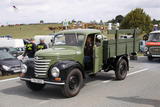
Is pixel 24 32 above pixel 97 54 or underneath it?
above

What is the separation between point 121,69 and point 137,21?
54.6 m

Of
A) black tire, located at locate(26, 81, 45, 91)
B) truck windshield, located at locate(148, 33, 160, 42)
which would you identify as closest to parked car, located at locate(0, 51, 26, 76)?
black tire, located at locate(26, 81, 45, 91)

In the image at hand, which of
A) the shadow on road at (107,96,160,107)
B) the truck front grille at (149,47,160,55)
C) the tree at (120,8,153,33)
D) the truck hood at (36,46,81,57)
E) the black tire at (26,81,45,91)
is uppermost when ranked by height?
the tree at (120,8,153,33)

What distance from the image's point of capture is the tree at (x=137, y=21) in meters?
62.4

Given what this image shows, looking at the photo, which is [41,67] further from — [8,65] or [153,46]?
[153,46]

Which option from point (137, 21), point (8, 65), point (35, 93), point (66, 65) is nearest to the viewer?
point (66, 65)

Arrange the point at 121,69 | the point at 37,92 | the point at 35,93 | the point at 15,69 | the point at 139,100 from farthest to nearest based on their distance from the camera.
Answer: the point at 15,69 < the point at 121,69 < the point at 37,92 < the point at 35,93 < the point at 139,100

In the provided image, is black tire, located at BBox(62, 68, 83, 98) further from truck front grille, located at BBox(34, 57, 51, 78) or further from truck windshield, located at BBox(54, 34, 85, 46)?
truck windshield, located at BBox(54, 34, 85, 46)

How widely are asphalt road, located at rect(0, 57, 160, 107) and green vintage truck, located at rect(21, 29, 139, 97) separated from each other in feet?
1.24

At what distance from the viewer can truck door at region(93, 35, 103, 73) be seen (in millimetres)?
8711

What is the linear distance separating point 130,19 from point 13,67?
5463 centimetres

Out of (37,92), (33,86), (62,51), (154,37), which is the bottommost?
(37,92)

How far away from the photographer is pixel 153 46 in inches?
682

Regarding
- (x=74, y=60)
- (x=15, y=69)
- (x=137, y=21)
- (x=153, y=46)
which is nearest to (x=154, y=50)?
(x=153, y=46)
